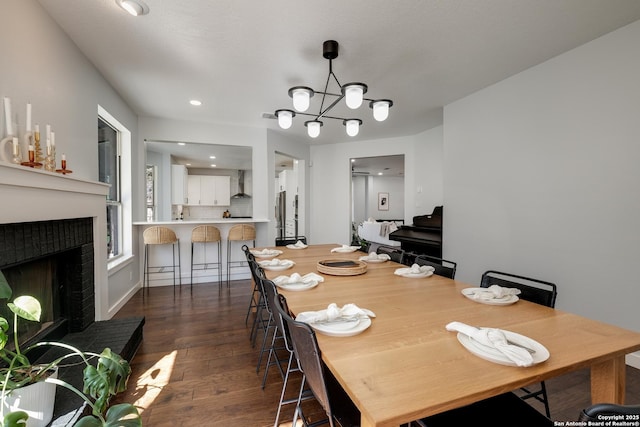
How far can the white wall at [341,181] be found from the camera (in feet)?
17.3

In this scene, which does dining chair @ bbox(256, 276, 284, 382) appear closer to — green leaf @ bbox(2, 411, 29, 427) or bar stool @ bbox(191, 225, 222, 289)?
green leaf @ bbox(2, 411, 29, 427)

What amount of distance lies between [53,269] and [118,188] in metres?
1.82

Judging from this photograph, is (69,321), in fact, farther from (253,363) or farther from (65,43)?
(65,43)

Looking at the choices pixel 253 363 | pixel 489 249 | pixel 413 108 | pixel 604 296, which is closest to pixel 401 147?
pixel 413 108

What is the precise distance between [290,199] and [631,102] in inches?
223

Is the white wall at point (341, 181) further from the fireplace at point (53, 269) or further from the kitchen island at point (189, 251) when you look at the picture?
the fireplace at point (53, 269)

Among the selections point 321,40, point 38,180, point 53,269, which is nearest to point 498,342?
point 321,40

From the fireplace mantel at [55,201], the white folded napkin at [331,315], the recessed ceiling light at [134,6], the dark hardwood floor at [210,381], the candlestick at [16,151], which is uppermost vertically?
the recessed ceiling light at [134,6]

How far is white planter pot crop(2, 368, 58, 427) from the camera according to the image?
1.09 m

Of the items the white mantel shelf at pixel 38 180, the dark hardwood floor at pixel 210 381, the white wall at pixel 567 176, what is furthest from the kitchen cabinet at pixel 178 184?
the white wall at pixel 567 176

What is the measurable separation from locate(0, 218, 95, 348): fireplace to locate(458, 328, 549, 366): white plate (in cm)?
219

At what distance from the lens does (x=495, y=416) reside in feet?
3.42

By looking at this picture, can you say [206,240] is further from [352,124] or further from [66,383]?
[66,383]

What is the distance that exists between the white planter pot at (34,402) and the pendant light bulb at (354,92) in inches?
89.7
